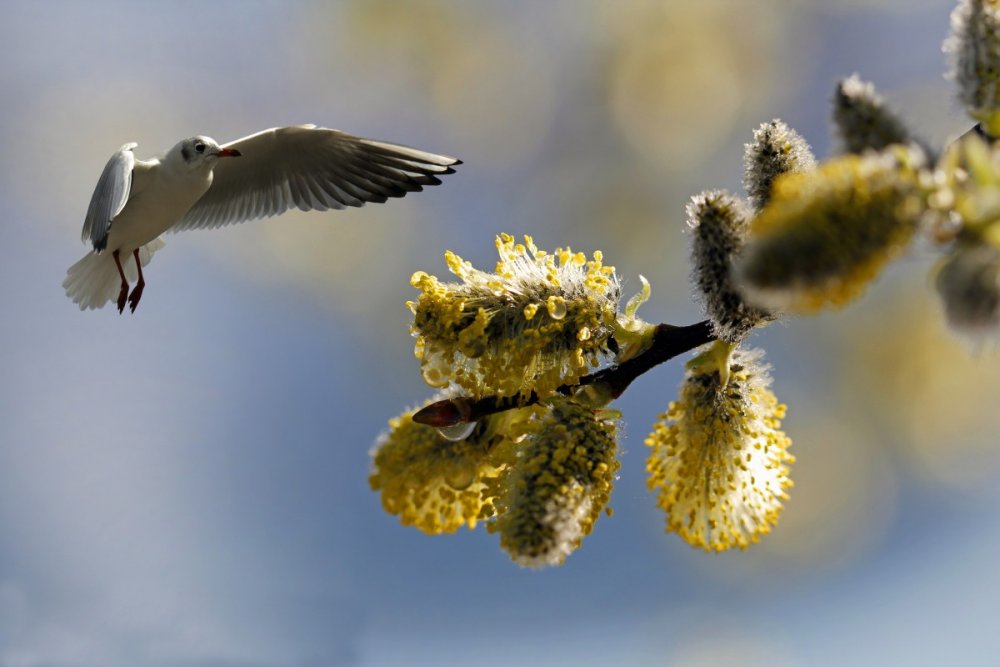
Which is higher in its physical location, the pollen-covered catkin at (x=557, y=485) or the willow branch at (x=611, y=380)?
the willow branch at (x=611, y=380)

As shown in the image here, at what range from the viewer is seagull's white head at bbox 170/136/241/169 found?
317 cm

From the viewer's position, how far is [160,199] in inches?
126

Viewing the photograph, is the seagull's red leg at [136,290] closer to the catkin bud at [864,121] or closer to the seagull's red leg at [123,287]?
the seagull's red leg at [123,287]

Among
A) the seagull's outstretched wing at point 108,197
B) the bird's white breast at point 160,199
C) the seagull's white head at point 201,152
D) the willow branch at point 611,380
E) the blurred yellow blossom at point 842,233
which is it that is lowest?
the blurred yellow blossom at point 842,233

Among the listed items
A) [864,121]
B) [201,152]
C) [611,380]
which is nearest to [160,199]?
[201,152]

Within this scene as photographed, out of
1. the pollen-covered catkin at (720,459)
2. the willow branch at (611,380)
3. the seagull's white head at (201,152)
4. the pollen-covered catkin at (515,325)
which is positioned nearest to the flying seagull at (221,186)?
the seagull's white head at (201,152)

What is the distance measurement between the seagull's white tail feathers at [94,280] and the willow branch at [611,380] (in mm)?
2063

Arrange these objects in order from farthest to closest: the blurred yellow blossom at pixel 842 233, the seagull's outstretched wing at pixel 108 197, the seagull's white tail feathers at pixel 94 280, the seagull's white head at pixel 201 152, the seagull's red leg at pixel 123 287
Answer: the seagull's white tail feathers at pixel 94 280
the seagull's red leg at pixel 123 287
the seagull's white head at pixel 201 152
the seagull's outstretched wing at pixel 108 197
the blurred yellow blossom at pixel 842 233

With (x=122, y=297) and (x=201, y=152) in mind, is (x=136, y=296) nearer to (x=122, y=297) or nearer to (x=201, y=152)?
(x=122, y=297)

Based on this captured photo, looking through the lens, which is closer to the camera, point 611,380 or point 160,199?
point 611,380

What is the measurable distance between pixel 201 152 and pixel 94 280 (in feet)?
2.35

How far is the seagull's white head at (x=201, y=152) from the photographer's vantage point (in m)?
3.17

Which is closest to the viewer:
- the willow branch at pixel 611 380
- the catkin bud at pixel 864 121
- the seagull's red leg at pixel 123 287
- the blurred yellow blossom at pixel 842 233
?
the blurred yellow blossom at pixel 842 233

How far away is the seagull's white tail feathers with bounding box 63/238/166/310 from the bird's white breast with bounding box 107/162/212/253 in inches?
8.3
